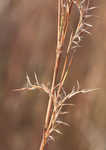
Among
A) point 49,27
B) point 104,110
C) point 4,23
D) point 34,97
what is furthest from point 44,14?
point 104,110

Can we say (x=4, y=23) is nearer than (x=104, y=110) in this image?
No

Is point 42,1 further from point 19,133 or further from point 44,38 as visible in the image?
point 19,133

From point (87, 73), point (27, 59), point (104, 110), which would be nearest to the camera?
point (104, 110)

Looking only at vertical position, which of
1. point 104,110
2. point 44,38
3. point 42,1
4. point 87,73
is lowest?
point 104,110

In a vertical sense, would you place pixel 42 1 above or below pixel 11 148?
above

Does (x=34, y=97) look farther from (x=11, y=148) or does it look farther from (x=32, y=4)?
(x=32, y=4)

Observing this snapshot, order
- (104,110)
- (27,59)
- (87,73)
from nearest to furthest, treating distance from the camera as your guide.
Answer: (104,110)
(87,73)
(27,59)
